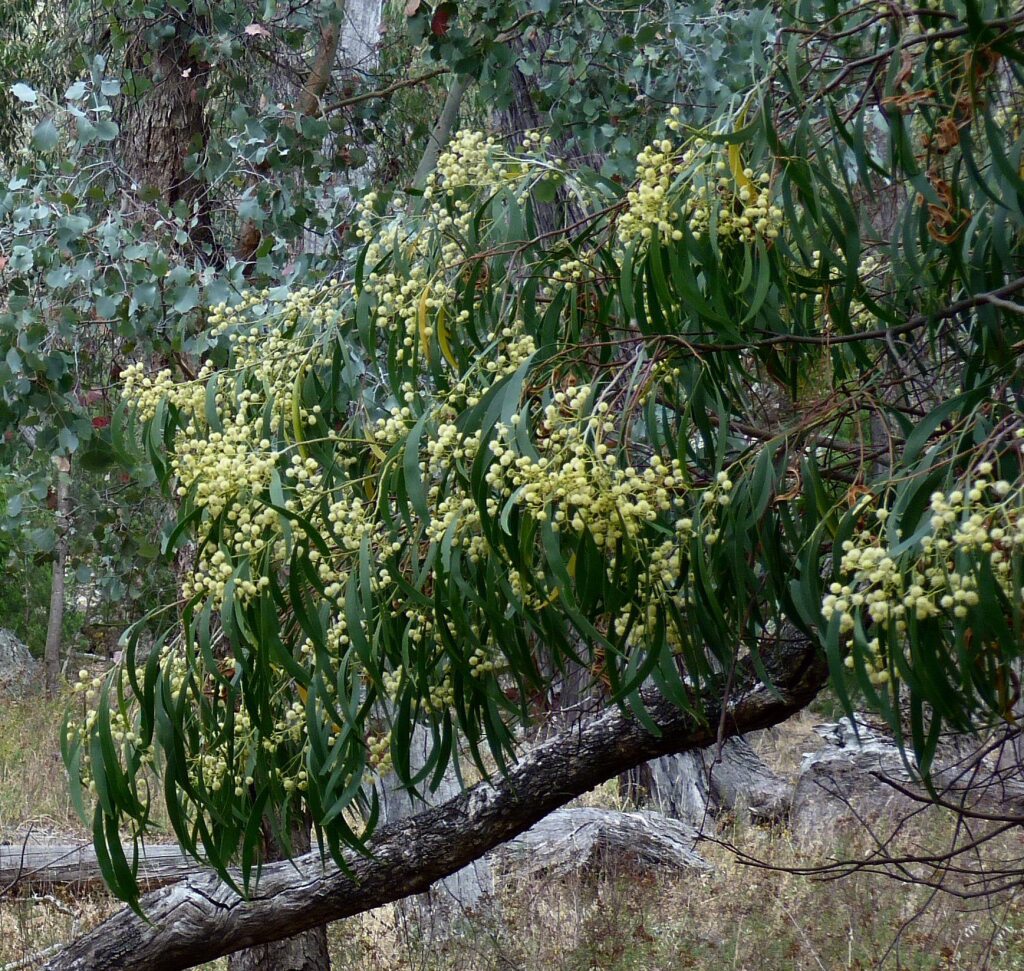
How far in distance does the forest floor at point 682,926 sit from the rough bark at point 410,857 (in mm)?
1207

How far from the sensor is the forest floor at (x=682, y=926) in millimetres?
3973

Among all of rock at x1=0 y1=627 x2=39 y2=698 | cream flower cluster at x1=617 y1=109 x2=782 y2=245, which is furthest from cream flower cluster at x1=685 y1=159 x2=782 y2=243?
rock at x1=0 y1=627 x2=39 y2=698

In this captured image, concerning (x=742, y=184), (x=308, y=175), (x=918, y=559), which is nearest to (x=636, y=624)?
(x=918, y=559)

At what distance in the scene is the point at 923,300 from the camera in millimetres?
2064

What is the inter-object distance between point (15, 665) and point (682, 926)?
7.74m

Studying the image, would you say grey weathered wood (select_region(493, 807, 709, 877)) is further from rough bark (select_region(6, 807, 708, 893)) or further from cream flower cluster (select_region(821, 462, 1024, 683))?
cream flower cluster (select_region(821, 462, 1024, 683))

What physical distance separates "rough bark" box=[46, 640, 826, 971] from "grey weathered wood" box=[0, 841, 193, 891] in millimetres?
1738

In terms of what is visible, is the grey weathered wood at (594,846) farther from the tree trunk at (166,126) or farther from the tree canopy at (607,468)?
the tree canopy at (607,468)

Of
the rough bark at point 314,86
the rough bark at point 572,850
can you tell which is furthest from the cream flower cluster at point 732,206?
the rough bark at point 572,850

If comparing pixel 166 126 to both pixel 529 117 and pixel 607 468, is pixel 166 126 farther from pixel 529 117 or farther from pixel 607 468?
pixel 607 468

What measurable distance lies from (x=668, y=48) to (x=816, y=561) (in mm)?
2384

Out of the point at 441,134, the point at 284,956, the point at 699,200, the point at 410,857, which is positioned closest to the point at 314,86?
the point at 441,134

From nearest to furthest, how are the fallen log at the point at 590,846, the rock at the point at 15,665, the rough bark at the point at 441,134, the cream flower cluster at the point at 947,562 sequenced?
the cream flower cluster at the point at 947,562 → the rough bark at the point at 441,134 → the fallen log at the point at 590,846 → the rock at the point at 15,665

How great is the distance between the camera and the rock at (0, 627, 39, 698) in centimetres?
978
